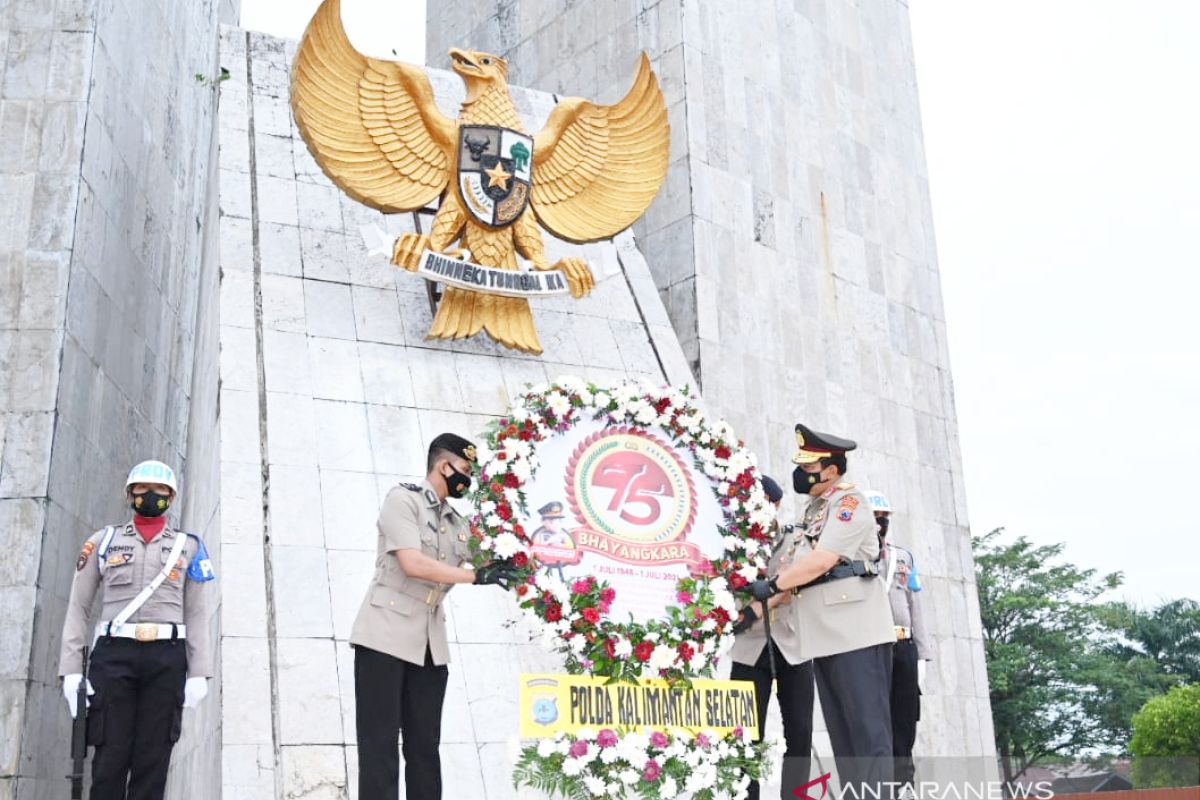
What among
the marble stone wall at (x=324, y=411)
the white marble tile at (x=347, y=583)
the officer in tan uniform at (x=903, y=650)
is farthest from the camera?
the officer in tan uniform at (x=903, y=650)

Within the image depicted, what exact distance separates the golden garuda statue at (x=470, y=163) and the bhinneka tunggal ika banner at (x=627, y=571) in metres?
3.97

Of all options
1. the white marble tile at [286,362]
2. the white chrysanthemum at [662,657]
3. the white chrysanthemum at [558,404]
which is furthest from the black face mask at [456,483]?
the white marble tile at [286,362]

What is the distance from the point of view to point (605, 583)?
16.9 feet

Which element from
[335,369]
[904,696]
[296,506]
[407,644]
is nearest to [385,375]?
[335,369]

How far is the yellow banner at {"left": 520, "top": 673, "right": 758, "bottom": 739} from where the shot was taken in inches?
190

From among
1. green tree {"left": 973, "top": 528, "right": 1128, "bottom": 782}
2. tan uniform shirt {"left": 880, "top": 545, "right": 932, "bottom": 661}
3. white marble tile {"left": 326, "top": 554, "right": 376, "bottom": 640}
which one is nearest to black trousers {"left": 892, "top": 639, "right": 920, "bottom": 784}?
tan uniform shirt {"left": 880, "top": 545, "right": 932, "bottom": 661}

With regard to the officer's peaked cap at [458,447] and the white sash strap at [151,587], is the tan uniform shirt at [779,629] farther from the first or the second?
the white sash strap at [151,587]

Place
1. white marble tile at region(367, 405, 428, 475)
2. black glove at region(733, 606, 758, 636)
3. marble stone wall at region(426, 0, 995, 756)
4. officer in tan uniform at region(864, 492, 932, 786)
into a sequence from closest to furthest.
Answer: black glove at region(733, 606, 758, 636), officer in tan uniform at region(864, 492, 932, 786), white marble tile at region(367, 405, 428, 475), marble stone wall at region(426, 0, 995, 756)

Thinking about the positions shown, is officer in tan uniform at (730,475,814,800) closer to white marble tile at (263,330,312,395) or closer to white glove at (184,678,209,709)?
white glove at (184,678,209,709)

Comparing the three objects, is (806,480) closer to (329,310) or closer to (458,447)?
(458,447)

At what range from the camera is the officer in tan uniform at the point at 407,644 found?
496cm

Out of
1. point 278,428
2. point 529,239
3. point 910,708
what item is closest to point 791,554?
point 910,708

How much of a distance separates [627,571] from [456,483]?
0.78 meters

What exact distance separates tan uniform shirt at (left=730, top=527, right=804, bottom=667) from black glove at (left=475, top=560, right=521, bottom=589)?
117 cm
